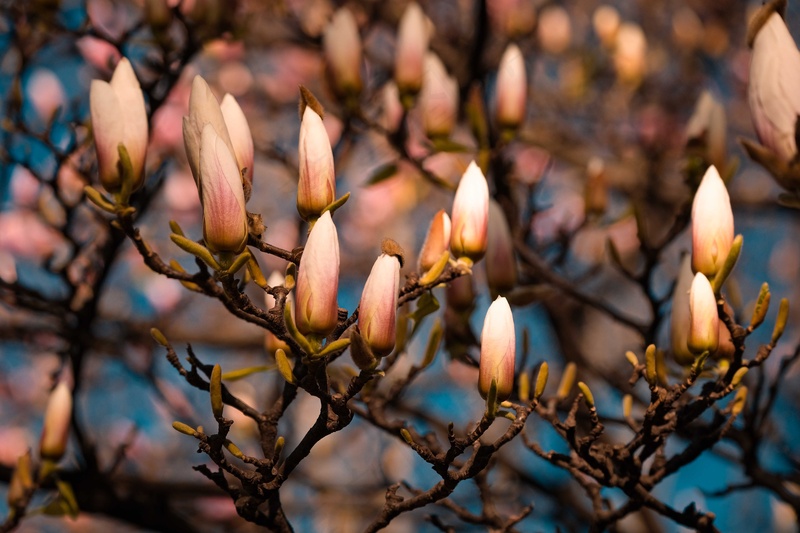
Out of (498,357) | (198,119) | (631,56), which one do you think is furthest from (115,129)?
(631,56)

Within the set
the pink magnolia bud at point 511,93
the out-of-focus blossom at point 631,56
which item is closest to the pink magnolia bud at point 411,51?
the pink magnolia bud at point 511,93

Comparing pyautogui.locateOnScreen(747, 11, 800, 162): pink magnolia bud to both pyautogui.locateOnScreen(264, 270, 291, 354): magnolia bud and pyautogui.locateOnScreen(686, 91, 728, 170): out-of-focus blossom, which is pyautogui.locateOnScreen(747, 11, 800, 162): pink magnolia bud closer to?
pyautogui.locateOnScreen(686, 91, 728, 170): out-of-focus blossom

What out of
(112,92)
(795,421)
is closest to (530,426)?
(795,421)

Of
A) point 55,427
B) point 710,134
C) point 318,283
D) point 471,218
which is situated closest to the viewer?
point 318,283

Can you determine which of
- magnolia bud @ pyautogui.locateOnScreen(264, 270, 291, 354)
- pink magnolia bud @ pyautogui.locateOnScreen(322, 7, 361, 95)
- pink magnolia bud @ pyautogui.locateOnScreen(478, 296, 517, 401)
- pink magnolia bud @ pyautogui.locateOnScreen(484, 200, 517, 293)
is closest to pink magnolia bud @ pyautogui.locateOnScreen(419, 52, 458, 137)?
pink magnolia bud @ pyautogui.locateOnScreen(322, 7, 361, 95)

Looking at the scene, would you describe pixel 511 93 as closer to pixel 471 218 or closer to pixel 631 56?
pixel 471 218

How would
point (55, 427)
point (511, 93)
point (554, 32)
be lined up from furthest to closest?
point (554, 32)
point (511, 93)
point (55, 427)

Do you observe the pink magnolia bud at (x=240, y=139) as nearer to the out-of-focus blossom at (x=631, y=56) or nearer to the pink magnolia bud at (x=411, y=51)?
the pink magnolia bud at (x=411, y=51)
